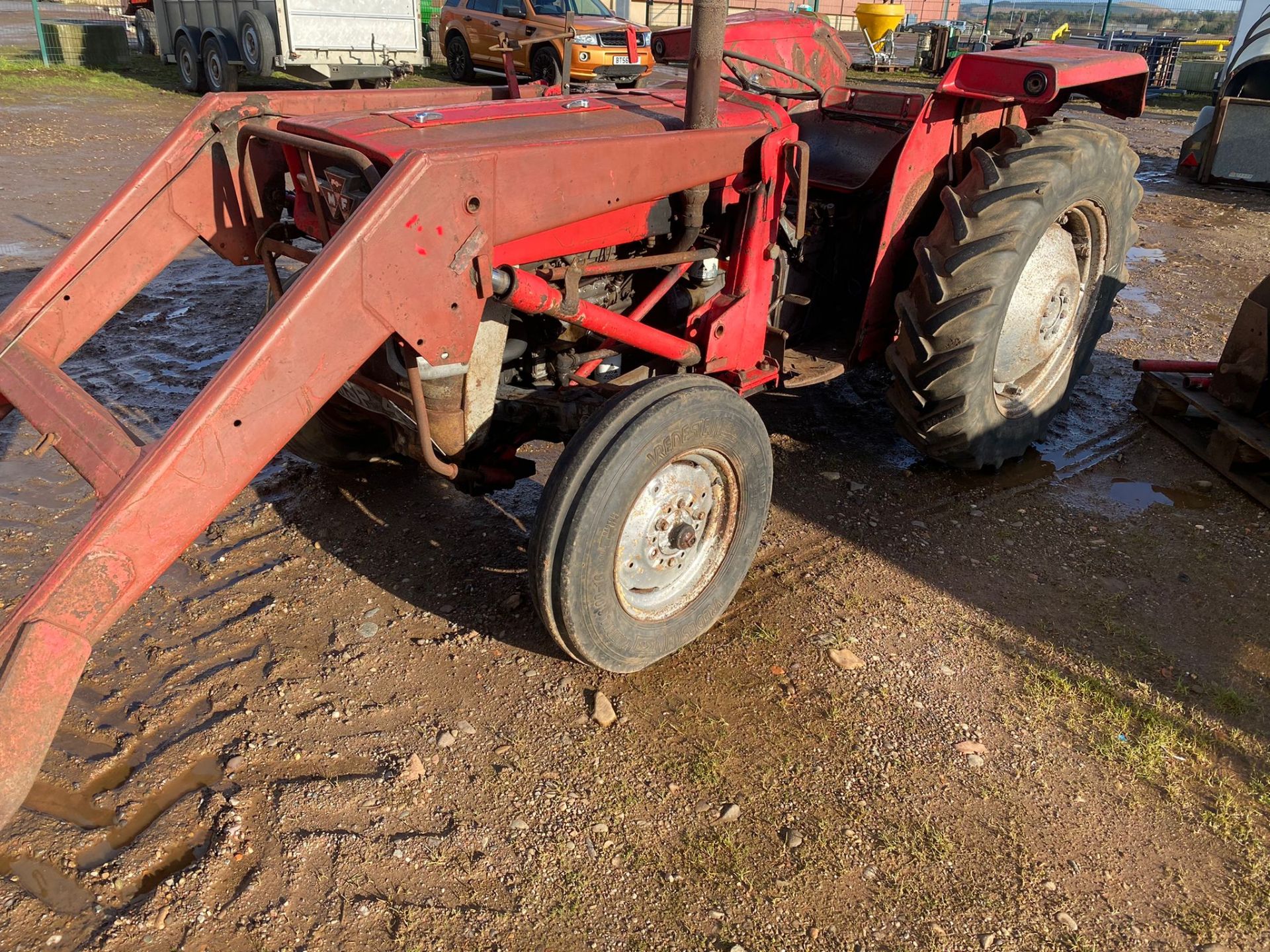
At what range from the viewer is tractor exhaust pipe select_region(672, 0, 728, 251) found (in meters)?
2.89

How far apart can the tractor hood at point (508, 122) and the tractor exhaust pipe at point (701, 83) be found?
0.13m

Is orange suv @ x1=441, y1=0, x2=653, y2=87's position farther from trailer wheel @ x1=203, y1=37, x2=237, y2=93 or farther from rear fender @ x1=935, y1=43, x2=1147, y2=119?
rear fender @ x1=935, y1=43, x2=1147, y2=119

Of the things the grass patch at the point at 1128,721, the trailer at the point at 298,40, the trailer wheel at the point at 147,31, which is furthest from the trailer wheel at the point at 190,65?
the grass patch at the point at 1128,721

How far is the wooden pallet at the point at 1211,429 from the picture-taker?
4406 millimetres

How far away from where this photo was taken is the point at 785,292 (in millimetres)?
4180

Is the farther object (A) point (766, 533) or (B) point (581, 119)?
(A) point (766, 533)

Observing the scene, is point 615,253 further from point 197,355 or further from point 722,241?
point 197,355

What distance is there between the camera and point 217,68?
555 inches

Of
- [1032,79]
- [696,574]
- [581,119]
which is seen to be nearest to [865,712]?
[696,574]

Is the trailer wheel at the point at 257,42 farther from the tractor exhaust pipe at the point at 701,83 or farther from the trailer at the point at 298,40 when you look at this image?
the tractor exhaust pipe at the point at 701,83

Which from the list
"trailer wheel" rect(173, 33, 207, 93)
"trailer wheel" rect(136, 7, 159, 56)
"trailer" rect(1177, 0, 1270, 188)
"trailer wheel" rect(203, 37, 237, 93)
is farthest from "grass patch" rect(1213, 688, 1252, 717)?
"trailer wheel" rect(136, 7, 159, 56)

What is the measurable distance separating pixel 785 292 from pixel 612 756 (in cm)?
225

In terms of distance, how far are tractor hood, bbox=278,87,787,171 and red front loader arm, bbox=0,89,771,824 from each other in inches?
6.3

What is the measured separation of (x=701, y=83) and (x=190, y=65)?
47.2 feet
